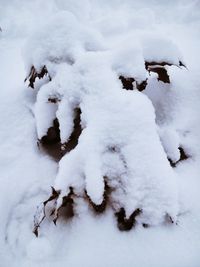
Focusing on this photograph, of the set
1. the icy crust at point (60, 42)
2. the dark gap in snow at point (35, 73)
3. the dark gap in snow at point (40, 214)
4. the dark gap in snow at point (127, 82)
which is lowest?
the dark gap in snow at point (40, 214)

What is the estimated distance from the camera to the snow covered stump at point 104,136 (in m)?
1.26

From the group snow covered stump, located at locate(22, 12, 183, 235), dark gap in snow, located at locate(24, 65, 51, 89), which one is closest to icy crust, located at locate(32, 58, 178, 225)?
snow covered stump, located at locate(22, 12, 183, 235)

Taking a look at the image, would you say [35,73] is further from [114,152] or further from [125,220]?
[125,220]

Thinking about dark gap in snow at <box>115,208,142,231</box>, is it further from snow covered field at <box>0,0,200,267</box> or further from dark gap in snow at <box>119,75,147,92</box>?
dark gap in snow at <box>119,75,147,92</box>

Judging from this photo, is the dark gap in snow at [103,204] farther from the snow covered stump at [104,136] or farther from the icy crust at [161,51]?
the icy crust at [161,51]

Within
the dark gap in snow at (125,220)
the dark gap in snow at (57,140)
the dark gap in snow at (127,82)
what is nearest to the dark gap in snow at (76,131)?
the dark gap in snow at (57,140)

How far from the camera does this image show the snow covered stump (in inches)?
49.5

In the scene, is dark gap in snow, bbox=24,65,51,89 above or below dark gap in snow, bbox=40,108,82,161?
above

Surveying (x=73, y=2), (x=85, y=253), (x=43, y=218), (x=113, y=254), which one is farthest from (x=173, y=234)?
(x=73, y=2)

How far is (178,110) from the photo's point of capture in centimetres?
167

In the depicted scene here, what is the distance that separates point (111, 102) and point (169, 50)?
399 millimetres

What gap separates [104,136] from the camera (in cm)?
133

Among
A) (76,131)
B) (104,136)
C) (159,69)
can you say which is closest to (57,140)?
(76,131)

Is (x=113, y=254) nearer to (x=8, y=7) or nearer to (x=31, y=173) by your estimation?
(x=31, y=173)
